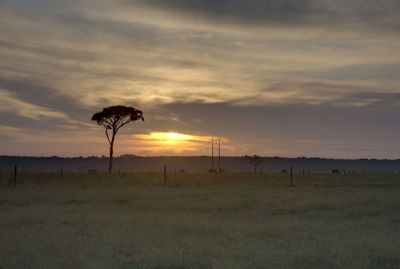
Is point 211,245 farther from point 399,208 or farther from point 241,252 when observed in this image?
point 399,208

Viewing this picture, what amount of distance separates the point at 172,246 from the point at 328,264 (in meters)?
4.93

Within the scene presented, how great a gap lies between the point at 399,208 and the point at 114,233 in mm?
17358

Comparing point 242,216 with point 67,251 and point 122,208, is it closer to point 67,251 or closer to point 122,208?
point 122,208

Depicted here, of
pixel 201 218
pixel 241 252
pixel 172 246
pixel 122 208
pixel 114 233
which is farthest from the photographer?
pixel 122 208

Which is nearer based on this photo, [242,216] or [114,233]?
[114,233]

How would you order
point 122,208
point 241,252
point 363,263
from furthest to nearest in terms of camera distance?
point 122,208 < point 241,252 < point 363,263

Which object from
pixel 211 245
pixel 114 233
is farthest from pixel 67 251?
pixel 211 245

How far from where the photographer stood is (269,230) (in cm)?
1686

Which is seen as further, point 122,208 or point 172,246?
point 122,208

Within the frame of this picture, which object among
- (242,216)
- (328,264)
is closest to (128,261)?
(328,264)

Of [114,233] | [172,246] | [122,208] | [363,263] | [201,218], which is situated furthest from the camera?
[122,208]

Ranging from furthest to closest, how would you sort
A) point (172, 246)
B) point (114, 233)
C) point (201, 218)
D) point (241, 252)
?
point (201, 218) < point (114, 233) < point (172, 246) < point (241, 252)

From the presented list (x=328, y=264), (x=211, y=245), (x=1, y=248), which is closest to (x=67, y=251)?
(x=1, y=248)

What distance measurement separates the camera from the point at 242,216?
71.1ft
